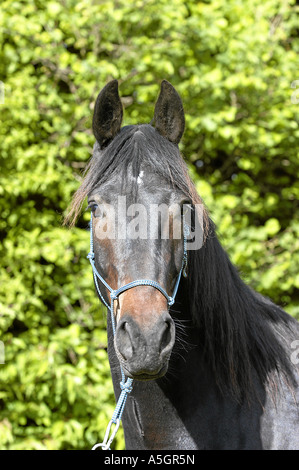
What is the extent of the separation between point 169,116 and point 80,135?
206 cm

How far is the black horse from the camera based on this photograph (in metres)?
1.75

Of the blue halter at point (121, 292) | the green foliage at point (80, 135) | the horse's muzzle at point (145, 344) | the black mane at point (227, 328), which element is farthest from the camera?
the green foliage at point (80, 135)

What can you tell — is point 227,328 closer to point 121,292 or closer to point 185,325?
point 185,325

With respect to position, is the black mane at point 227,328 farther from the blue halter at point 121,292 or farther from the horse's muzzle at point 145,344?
the horse's muzzle at point 145,344

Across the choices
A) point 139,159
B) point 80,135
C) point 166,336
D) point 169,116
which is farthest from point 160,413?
point 80,135

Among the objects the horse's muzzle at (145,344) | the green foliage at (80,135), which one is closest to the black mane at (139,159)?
the horse's muzzle at (145,344)

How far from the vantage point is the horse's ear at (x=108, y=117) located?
1.94m

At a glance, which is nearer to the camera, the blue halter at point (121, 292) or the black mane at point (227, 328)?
the blue halter at point (121, 292)

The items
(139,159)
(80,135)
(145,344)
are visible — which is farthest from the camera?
(80,135)

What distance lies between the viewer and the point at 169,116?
6.43 feet

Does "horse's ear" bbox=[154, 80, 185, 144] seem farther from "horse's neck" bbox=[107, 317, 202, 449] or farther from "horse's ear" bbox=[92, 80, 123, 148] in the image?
"horse's neck" bbox=[107, 317, 202, 449]

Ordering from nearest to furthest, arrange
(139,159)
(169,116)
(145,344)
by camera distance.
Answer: (145,344)
(139,159)
(169,116)

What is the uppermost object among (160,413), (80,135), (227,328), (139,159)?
(80,135)

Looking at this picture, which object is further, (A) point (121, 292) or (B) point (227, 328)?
(B) point (227, 328)
